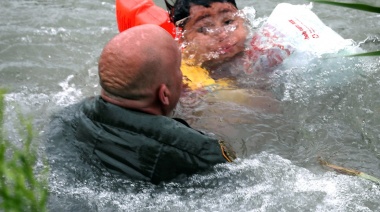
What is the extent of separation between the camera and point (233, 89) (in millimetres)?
3959

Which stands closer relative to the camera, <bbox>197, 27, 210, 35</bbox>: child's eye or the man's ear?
the man's ear

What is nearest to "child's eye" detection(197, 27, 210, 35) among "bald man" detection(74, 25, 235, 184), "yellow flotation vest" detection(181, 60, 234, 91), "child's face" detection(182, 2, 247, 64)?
"child's face" detection(182, 2, 247, 64)

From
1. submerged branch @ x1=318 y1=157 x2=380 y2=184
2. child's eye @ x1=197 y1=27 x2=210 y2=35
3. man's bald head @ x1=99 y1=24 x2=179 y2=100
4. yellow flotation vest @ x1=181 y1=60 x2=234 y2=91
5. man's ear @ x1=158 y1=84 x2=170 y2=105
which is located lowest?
yellow flotation vest @ x1=181 y1=60 x2=234 y2=91

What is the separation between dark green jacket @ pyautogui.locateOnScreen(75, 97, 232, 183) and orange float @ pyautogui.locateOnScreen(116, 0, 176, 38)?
1.56 m

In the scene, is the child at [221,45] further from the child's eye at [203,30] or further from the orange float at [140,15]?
the orange float at [140,15]

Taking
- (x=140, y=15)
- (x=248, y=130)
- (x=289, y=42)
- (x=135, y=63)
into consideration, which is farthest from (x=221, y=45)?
(x=135, y=63)

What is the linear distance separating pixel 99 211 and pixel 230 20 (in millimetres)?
1984

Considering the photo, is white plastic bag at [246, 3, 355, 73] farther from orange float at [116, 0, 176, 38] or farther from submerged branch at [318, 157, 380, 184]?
submerged branch at [318, 157, 380, 184]

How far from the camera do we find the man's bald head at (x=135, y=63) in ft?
9.36

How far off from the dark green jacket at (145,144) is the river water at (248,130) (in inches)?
2.9

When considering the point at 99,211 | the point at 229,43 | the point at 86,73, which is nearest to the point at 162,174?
the point at 99,211

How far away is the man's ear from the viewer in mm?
2945

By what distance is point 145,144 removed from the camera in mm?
2811

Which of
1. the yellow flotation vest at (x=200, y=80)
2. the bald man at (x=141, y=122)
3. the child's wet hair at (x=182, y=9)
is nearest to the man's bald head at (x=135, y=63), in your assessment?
the bald man at (x=141, y=122)
